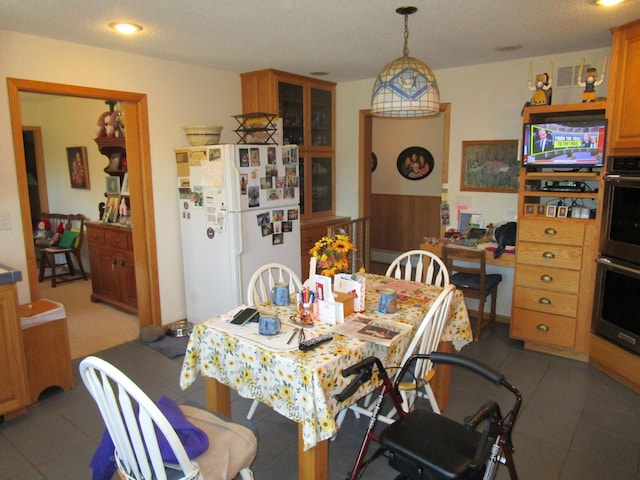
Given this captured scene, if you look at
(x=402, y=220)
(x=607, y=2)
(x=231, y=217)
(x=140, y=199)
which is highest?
(x=607, y=2)

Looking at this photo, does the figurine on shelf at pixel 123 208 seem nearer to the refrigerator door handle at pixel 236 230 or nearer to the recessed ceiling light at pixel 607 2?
the refrigerator door handle at pixel 236 230

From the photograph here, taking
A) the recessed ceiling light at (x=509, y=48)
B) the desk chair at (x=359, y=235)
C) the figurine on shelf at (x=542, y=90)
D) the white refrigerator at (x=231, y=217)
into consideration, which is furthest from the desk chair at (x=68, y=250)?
the figurine on shelf at (x=542, y=90)

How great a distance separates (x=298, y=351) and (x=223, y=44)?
2.50 m

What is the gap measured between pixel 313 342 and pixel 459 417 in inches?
52.1

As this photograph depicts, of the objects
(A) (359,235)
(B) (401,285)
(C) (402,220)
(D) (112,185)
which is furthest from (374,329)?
(C) (402,220)

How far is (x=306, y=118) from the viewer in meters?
4.85

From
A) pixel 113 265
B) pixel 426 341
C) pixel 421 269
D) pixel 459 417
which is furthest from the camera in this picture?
pixel 113 265

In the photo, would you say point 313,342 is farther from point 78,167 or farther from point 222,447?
point 78,167

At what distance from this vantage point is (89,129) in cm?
553

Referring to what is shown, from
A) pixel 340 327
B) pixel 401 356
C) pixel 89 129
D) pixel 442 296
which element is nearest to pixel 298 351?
pixel 340 327

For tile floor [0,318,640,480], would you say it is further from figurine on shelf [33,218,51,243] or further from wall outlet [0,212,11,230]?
figurine on shelf [33,218,51,243]

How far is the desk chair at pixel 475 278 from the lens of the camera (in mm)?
3785

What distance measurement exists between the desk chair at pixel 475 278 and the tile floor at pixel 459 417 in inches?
21.9

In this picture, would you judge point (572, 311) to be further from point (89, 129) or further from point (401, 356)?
point (89, 129)
